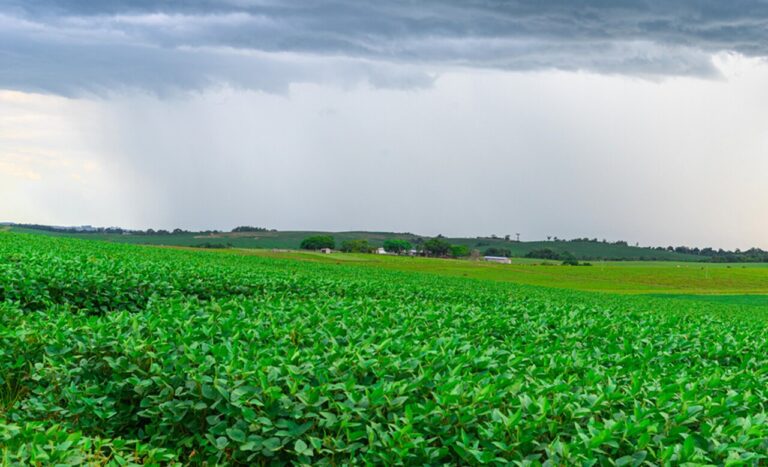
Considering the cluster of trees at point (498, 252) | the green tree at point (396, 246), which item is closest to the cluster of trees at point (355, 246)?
the green tree at point (396, 246)

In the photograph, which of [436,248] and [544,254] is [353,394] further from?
[544,254]

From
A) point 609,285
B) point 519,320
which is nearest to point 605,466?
point 519,320

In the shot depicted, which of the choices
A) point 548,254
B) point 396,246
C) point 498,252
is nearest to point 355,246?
Answer: point 396,246

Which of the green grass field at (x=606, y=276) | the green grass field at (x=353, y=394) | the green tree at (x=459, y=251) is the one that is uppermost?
the green tree at (x=459, y=251)

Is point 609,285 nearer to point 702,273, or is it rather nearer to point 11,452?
point 702,273

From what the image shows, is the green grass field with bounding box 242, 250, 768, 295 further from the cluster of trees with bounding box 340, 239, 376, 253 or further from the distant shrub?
the distant shrub

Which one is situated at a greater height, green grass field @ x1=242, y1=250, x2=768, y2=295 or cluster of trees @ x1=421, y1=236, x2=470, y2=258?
cluster of trees @ x1=421, y1=236, x2=470, y2=258

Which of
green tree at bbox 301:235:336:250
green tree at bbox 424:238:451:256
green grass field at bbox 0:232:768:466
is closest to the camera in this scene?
green grass field at bbox 0:232:768:466

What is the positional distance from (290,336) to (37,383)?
9.42 feet

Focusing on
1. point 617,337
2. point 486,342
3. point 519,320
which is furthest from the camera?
point 519,320

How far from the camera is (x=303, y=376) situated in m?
5.64

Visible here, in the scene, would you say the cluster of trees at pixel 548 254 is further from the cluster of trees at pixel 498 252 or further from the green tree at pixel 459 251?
the green tree at pixel 459 251

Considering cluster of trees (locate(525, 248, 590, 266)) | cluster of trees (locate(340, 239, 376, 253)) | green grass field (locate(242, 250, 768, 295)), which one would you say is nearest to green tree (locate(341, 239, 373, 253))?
cluster of trees (locate(340, 239, 376, 253))

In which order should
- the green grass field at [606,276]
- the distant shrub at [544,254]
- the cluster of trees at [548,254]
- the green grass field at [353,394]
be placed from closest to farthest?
the green grass field at [353,394], the green grass field at [606,276], the cluster of trees at [548,254], the distant shrub at [544,254]
